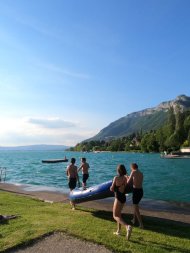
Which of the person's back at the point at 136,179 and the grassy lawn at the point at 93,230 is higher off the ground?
the person's back at the point at 136,179

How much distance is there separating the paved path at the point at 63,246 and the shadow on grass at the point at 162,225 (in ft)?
9.47

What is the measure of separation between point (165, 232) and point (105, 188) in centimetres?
336

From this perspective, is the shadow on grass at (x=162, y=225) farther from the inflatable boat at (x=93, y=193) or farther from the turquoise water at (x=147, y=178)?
the turquoise water at (x=147, y=178)

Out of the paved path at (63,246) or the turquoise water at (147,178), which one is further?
the turquoise water at (147,178)

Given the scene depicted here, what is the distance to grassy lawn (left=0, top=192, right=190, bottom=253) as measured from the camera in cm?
946

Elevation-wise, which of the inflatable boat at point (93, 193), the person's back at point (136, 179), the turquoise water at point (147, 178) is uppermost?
the person's back at point (136, 179)

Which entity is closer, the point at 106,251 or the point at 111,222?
the point at 106,251

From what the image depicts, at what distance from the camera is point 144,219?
13.7 m

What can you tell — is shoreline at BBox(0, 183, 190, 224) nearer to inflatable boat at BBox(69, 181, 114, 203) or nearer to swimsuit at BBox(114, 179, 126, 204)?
inflatable boat at BBox(69, 181, 114, 203)

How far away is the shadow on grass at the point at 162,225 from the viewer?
11328 millimetres

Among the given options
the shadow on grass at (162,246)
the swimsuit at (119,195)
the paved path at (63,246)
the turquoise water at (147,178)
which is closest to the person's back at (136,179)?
the swimsuit at (119,195)

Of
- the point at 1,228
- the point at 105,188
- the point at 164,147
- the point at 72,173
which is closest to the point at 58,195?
the point at 72,173

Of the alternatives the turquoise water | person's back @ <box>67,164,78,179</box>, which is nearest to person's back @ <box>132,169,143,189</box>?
person's back @ <box>67,164,78,179</box>

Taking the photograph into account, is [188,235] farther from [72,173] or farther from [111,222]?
[72,173]
